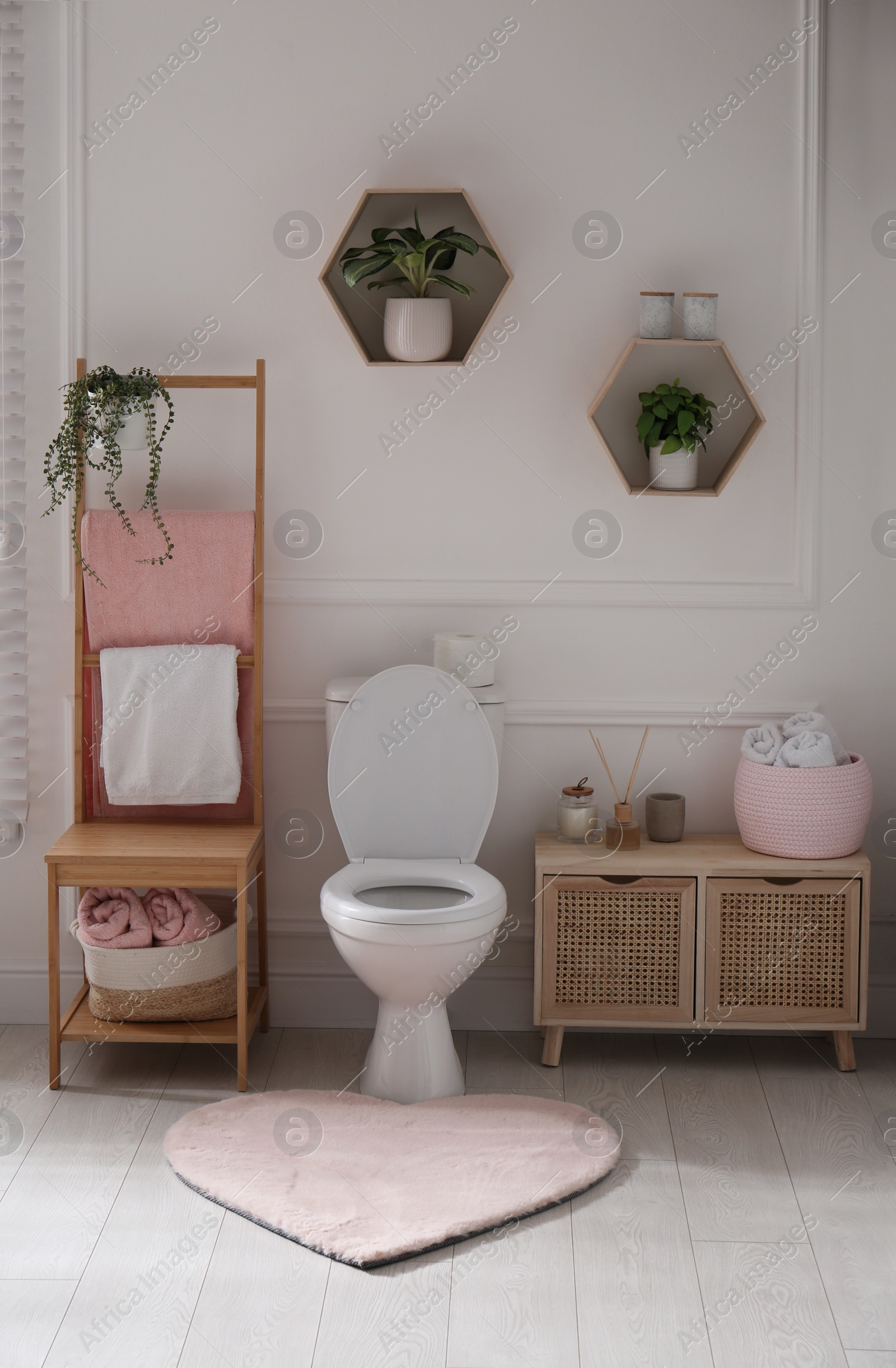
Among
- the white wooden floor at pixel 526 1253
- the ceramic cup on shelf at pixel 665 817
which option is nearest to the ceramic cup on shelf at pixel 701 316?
the ceramic cup on shelf at pixel 665 817

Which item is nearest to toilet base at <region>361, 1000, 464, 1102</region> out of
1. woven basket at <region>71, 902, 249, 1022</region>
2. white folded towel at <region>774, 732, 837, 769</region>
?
woven basket at <region>71, 902, 249, 1022</region>

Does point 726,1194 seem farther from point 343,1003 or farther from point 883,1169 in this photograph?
point 343,1003

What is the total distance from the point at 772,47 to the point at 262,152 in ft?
3.86

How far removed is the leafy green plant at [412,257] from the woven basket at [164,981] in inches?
58.6

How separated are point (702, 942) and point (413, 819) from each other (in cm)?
70

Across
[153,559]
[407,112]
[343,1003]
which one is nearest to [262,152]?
[407,112]

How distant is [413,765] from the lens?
2.64 m

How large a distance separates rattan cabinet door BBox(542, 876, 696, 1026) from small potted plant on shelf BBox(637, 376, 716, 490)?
3.00 ft

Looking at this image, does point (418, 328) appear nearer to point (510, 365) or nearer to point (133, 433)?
point (510, 365)

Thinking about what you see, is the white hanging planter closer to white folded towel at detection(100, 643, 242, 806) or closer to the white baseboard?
white folded towel at detection(100, 643, 242, 806)

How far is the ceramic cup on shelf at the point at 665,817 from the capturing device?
2.74 meters

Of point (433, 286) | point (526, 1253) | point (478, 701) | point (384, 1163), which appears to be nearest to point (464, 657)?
point (478, 701)

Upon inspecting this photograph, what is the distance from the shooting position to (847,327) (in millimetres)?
2725

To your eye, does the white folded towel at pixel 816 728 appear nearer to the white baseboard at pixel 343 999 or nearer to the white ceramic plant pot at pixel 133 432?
the white baseboard at pixel 343 999
